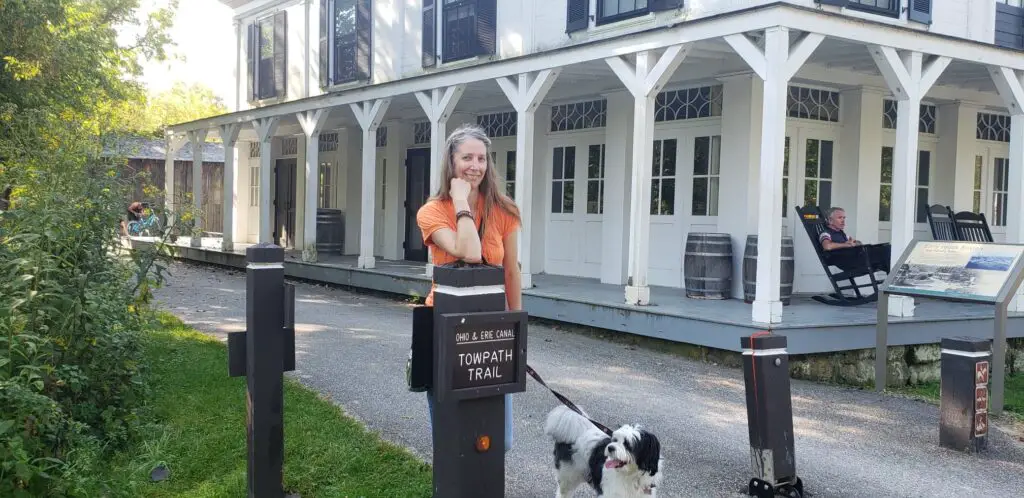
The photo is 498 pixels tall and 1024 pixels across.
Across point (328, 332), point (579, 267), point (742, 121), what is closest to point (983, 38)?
point (742, 121)

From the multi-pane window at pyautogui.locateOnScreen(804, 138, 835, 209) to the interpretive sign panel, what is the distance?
10.0 feet

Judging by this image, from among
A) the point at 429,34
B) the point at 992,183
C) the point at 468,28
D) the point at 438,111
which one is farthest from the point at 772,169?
the point at 429,34

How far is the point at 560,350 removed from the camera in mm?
8492

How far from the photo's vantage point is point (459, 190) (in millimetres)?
2969

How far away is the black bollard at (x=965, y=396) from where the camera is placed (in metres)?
5.46

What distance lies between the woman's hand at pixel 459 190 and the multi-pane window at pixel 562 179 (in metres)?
9.53

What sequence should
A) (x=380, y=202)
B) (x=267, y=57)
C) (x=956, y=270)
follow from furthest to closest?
(x=267, y=57)
(x=380, y=202)
(x=956, y=270)

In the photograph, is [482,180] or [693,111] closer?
[482,180]

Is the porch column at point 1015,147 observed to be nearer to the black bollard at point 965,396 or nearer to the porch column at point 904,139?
the porch column at point 904,139

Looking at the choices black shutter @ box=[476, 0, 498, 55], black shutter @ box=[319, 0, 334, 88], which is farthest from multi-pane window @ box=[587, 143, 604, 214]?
black shutter @ box=[319, 0, 334, 88]

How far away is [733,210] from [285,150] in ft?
41.3

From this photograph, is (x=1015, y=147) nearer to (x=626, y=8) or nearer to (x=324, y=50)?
(x=626, y=8)

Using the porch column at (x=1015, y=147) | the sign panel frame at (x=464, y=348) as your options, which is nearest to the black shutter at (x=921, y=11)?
the porch column at (x=1015, y=147)

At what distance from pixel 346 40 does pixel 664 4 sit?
7.62m
